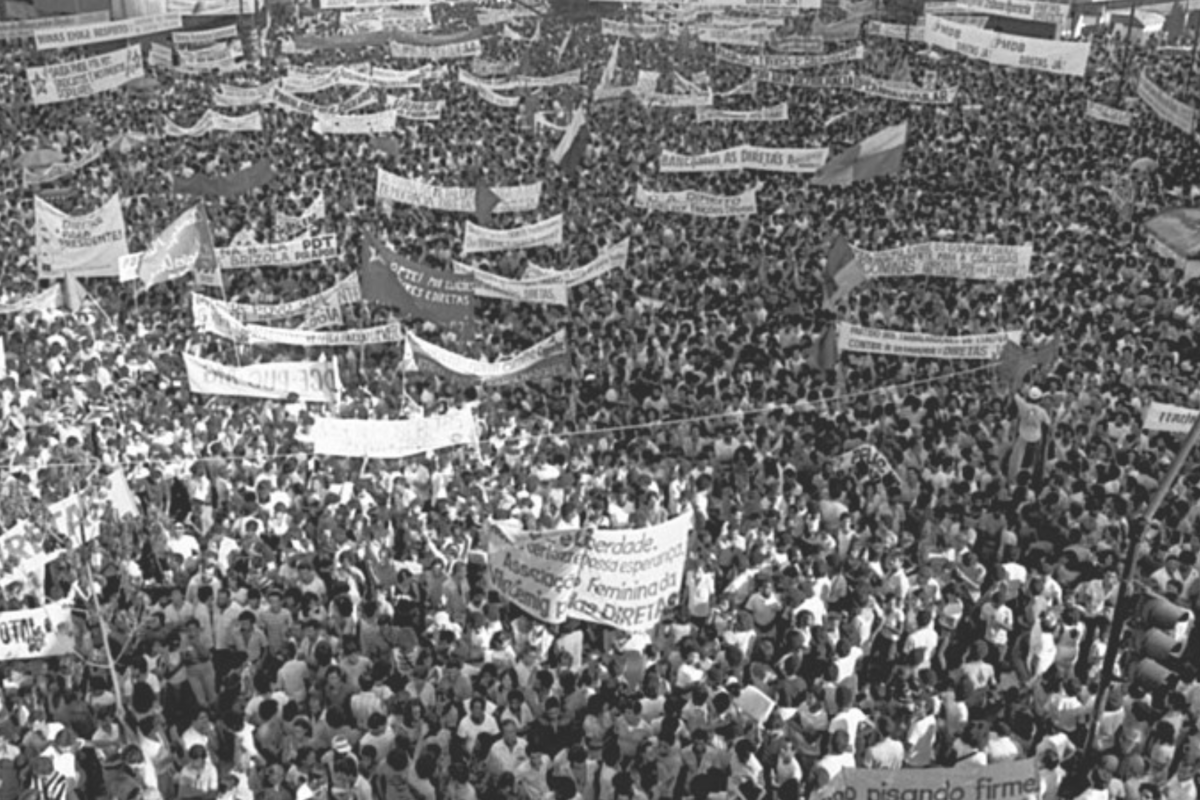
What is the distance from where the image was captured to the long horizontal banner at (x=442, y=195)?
1941cm

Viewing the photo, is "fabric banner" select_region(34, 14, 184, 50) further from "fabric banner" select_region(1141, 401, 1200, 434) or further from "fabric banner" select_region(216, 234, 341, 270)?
"fabric banner" select_region(1141, 401, 1200, 434)

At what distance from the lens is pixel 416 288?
47.5 feet

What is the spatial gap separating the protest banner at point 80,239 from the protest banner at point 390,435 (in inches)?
233

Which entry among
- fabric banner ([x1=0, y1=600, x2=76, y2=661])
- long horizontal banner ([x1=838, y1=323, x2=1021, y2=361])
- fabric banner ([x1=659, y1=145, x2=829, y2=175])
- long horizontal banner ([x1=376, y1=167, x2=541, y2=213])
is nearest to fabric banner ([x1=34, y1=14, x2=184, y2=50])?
long horizontal banner ([x1=376, y1=167, x2=541, y2=213])

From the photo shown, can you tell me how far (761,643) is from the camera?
8.59 metres

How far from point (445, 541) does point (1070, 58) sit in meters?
16.0

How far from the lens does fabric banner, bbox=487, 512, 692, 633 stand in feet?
27.4

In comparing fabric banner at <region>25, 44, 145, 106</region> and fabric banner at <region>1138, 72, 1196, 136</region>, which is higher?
fabric banner at <region>1138, 72, 1196, 136</region>

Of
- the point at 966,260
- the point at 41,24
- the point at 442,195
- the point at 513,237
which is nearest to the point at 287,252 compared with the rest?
Result: the point at 513,237

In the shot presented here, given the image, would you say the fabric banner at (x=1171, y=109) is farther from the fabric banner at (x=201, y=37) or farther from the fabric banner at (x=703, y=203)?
the fabric banner at (x=201, y=37)

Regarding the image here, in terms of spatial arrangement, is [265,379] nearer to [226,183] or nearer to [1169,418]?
[1169,418]

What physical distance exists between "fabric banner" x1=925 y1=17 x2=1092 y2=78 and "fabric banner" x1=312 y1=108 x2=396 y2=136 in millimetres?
9671

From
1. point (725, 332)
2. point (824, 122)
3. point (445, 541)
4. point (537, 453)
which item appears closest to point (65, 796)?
point (445, 541)

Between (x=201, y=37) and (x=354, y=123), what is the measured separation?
26.2 feet
